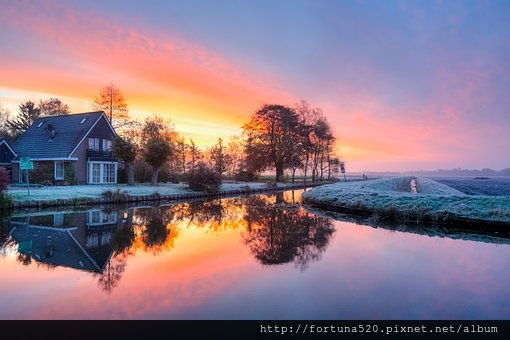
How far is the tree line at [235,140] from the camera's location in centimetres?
3600

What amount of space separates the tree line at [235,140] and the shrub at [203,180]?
0.12m

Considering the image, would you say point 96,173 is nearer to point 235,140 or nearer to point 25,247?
point 25,247

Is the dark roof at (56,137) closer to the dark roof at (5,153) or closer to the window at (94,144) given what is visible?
the dark roof at (5,153)

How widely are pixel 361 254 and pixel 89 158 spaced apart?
26554 millimetres

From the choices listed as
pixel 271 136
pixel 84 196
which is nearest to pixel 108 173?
pixel 84 196

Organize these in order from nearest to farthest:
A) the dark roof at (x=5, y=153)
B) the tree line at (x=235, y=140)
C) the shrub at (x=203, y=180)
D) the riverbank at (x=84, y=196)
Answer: the riverbank at (x=84, y=196) → the dark roof at (x=5, y=153) → the shrub at (x=203, y=180) → the tree line at (x=235, y=140)

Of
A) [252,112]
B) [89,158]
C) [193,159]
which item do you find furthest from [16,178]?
[252,112]

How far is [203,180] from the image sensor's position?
93.6 feet

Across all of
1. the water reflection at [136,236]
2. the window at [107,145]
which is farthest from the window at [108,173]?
the water reflection at [136,236]

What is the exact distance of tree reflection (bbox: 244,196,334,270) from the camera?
24.6 feet

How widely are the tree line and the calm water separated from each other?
65.5ft

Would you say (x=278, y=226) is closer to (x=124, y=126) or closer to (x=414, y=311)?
(x=414, y=311)

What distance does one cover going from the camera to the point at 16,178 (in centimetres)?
2738

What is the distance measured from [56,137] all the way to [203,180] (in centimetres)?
1388
